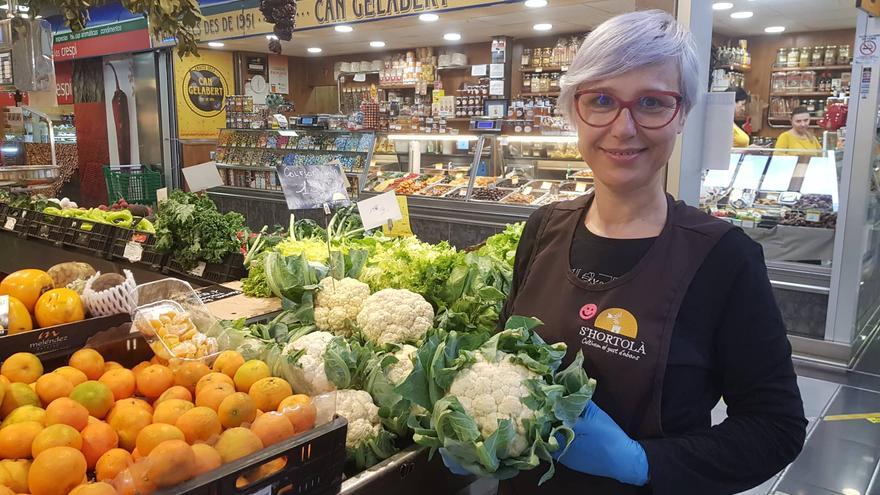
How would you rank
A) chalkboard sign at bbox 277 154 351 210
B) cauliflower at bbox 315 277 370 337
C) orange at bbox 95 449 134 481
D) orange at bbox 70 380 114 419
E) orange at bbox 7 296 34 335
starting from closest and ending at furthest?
orange at bbox 95 449 134 481 < orange at bbox 70 380 114 419 < orange at bbox 7 296 34 335 < cauliflower at bbox 315 277 370 337 < chalkboard sign at bbox 277 154 351 210

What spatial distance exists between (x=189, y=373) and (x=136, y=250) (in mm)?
2633

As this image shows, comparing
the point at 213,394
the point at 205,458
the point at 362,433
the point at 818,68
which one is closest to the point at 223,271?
the point at 362,433

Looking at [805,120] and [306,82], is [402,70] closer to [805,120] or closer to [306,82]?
[306,82]

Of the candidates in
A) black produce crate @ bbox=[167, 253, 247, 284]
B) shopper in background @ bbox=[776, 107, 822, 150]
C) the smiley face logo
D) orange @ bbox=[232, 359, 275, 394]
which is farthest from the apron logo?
shopper in background @ bbox=[776, 107, 822, 150]

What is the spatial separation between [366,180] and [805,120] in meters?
4.39

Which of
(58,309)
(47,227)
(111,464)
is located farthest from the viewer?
(47,227)

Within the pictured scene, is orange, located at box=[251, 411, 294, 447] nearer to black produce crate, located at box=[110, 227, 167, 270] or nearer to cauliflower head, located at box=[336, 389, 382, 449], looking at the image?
cauliflower head, located at box=[336, 389, 382, 449]

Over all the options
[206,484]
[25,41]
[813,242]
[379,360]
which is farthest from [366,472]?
[813,242]

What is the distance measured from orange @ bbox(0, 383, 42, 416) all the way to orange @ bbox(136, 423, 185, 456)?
1.24 ft

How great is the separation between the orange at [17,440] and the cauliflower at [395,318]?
94cm

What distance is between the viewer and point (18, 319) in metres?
1.83

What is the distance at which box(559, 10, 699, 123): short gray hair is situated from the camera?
122 cm

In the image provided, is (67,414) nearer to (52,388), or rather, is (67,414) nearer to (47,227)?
(52,388)

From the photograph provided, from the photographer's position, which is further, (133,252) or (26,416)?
(133,252)
